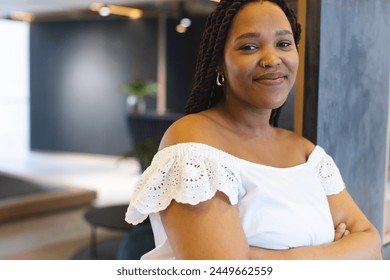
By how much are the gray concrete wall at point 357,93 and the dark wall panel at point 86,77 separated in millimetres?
7699

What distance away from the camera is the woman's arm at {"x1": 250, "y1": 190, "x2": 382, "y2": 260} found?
44.9 inches

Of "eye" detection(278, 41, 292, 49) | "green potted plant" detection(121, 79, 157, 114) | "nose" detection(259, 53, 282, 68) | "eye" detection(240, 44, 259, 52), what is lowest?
"green potted plant" detection(121, 79, 157, 114)

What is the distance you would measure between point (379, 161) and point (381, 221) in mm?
214

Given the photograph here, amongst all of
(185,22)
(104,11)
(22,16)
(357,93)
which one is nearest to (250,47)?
(357,93)

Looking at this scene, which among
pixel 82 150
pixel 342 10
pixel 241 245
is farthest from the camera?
pixel 82 150

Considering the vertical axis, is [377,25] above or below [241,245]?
above

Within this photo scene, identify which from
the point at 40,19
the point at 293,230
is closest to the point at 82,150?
the point at 40,19

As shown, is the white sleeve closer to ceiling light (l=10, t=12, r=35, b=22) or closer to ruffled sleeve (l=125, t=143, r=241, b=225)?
ruffled sleeve (l=125, t=143, r=241, b=225)

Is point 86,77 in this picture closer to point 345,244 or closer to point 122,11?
point 122,11

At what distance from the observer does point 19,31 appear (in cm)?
1023

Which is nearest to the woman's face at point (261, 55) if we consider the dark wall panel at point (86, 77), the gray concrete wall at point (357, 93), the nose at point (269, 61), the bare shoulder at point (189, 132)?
the nose at point (269, 61)

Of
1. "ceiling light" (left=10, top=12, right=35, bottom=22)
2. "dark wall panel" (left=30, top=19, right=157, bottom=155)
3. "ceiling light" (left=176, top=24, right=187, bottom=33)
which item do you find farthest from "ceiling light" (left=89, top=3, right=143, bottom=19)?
"ceiling light" (left=10, top=12, right=35, bottom=22)
